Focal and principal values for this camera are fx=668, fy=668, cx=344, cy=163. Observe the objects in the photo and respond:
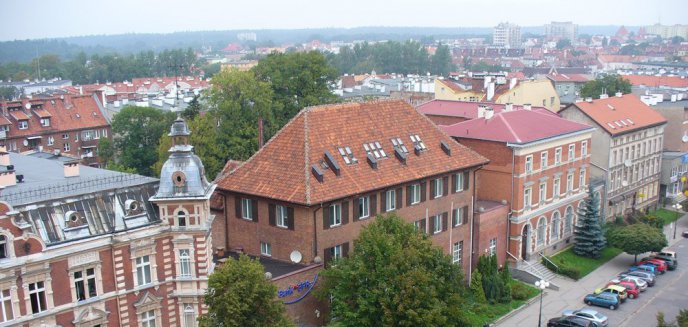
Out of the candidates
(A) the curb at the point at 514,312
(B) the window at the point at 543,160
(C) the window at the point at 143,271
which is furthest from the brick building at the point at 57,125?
(A) the curb at the point at 514,312

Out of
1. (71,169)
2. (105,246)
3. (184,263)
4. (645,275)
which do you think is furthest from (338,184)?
(645,275)

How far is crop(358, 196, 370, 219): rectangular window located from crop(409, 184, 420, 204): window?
4.09 metres

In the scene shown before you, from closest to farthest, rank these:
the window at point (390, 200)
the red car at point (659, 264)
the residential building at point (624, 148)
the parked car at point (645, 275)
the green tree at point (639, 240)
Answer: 1. the window at point (390, 200)
2. the parked car at point (645, 275)
3. the red car at point (659, 264)
4. the green tree at point (639, 240)
5. the residential building at point (624, 148)

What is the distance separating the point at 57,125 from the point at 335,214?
6098 cm

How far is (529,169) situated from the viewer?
188 ft

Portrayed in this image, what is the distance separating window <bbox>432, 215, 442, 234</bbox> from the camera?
50.5 m

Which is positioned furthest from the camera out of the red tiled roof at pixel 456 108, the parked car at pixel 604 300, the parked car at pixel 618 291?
the red tiled roof at pixel 456 108

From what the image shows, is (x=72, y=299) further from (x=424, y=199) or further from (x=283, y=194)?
(x=424, y=199)

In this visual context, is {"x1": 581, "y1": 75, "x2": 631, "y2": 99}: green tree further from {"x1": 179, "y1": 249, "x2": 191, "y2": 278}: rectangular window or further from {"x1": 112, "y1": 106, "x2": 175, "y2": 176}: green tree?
{"x1": 179, "y1": 249, "x2": 191, "y2": 278}: rectangular window

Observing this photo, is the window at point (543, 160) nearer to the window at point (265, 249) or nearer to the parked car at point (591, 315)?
the parked car at point (591, 315)

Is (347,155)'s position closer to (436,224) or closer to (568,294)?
(436,224)

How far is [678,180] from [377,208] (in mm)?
55385

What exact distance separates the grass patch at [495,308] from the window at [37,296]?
90.1 ft

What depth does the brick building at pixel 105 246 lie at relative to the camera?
103ft
